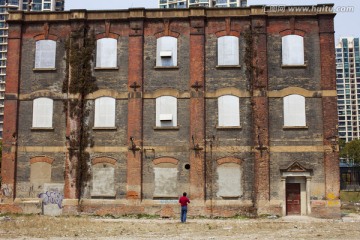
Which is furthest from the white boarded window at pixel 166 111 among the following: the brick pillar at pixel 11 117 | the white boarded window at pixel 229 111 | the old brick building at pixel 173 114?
the brick pillar at pixel 11 117

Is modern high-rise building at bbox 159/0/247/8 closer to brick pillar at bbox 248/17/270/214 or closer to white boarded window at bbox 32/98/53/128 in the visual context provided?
brick pillar at bbox 248/17/270/214

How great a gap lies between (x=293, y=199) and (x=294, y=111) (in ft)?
16.5

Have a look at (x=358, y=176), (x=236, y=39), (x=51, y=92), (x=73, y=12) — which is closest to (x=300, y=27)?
(x=236, y=39)

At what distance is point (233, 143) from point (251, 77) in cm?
400

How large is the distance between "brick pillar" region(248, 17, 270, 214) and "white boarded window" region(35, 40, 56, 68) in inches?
477

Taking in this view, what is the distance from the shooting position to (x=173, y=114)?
2689cm

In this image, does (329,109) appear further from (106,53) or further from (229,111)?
(106,53)

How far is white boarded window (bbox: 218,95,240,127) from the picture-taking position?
87.4 ft

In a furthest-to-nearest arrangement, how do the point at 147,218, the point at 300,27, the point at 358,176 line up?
the point at 358,176 < the point at 300,27 < the point at 147,218

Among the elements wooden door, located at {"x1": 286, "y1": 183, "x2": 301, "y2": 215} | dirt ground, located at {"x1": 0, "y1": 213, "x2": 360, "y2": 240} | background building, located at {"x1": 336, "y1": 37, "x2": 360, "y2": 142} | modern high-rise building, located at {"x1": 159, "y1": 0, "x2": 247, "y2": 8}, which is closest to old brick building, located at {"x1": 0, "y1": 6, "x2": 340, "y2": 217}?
wooden door, located at {"x1": 286, "y1": 183, "x2": 301, "y2": 215}

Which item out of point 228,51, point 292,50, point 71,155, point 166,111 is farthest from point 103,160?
point 292,50

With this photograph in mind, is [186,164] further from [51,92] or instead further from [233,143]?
[51,92]

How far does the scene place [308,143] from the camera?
26.2 meters

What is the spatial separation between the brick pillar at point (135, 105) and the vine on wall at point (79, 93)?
2391mm
